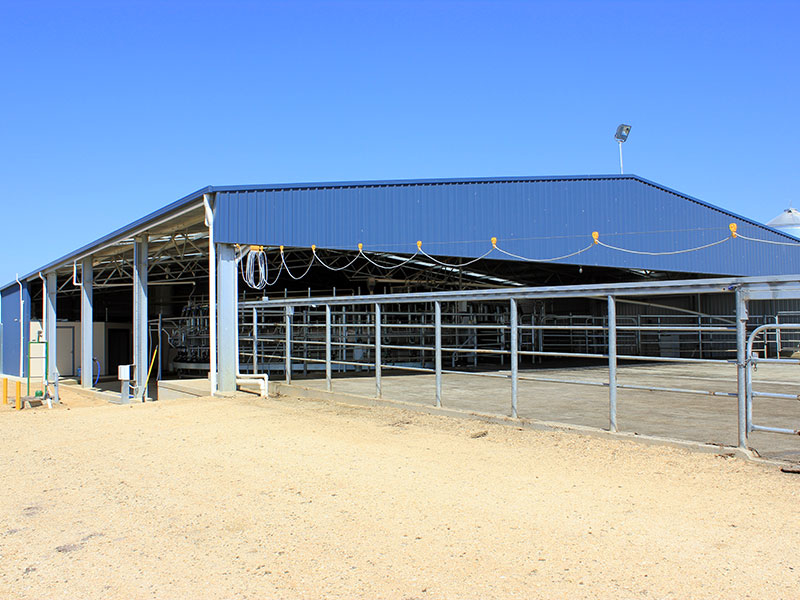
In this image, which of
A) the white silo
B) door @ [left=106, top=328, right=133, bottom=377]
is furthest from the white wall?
the white silo

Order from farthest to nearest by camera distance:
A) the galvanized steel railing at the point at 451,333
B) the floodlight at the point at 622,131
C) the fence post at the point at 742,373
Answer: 1. the floodlight at the point at 622,131
2. the galvanized steel railing at the point at 451,333
3. the fence post at the point at 742,373

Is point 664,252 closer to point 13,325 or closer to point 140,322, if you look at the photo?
point 140,322

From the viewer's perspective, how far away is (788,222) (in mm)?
29750

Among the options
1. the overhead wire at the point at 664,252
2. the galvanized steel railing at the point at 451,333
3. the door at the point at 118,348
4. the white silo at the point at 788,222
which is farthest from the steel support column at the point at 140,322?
the white silo at the point at 788,222

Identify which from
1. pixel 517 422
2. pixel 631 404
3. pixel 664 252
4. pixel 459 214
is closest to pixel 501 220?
pixel 459 214

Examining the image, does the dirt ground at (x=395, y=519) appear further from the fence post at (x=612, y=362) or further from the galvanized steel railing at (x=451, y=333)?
the galvanized steel railing at (x=451, y=333)

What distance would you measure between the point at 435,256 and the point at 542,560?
13.8 m

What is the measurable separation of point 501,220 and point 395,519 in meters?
13.1

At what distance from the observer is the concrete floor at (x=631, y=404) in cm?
753

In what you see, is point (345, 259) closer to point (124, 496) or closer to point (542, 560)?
point (124, 496)

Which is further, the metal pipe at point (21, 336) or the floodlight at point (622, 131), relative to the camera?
the metal pipe at point (21, 336)

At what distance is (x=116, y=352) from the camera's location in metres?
34.3

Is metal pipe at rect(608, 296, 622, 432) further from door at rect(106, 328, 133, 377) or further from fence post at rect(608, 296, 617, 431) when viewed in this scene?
door at rect(106, 328, 133, 377)

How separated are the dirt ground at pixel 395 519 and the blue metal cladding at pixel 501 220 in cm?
749
